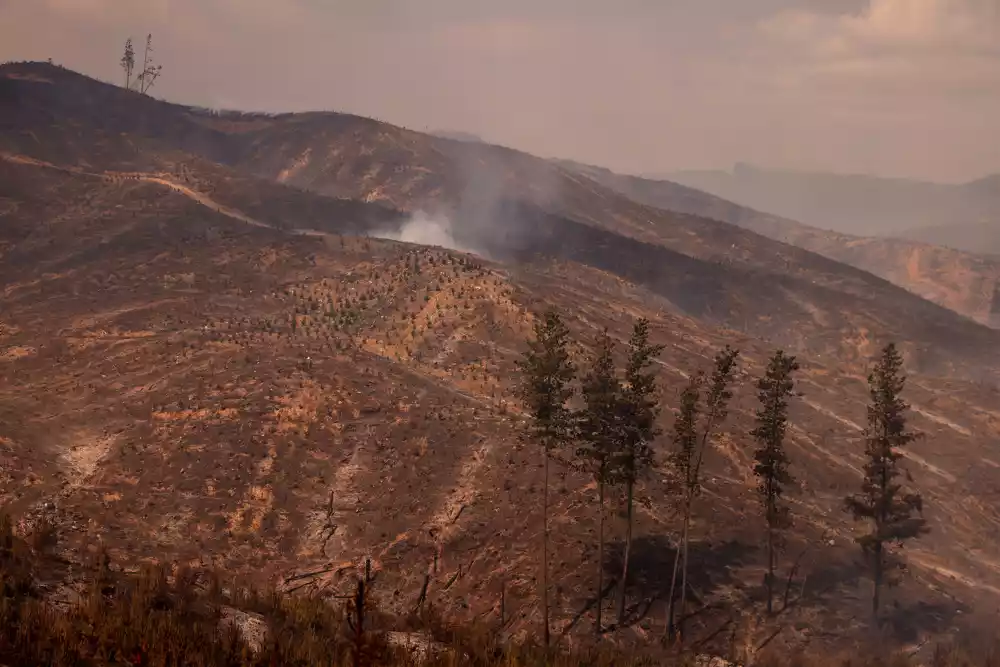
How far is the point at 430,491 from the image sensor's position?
38719mm

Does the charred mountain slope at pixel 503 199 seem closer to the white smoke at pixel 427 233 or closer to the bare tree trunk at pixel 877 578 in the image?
the white smoke at pixel 427 233

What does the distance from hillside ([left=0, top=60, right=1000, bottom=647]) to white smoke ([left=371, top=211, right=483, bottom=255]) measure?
2.27 metres

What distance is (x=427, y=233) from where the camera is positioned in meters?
116

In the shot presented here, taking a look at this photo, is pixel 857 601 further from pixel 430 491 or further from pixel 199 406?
pixel 199 406

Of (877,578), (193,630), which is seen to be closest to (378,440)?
(877,578)

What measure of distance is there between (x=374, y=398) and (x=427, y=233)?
71.4 m

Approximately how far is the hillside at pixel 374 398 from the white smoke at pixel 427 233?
89.3 inches

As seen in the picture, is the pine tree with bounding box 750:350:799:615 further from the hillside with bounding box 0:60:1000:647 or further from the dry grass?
the dry grass

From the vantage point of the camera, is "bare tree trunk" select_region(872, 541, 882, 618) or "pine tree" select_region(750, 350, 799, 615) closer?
"pine tree" select_region(750, 350, 799, 615)

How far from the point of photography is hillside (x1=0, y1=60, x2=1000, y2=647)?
109 ft

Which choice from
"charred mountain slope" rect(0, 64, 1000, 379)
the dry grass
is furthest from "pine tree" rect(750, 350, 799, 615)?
"charred mountain slope" rect(0, 64, 1000, 379)

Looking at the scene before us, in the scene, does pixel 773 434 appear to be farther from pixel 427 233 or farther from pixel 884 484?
pixel 427 233

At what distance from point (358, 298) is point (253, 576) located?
1607 inches

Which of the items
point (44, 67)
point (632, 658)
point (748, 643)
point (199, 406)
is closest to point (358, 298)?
point (199, 406)
